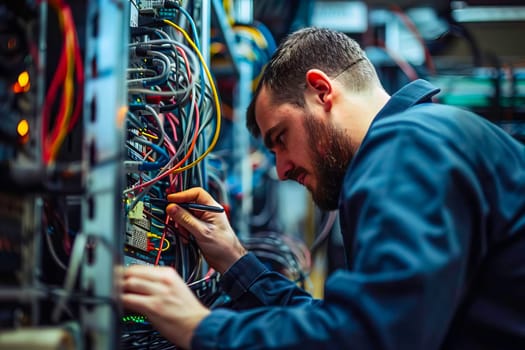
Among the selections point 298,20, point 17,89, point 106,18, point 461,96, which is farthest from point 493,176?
point 461,96

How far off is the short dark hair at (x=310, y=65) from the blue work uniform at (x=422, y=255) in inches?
16.5

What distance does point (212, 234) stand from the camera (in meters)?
1.55

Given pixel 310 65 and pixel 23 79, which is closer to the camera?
pixel 23 79

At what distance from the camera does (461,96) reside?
11.2ft

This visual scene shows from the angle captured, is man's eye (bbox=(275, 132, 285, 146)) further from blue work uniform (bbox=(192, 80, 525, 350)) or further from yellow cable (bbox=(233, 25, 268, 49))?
yellow cable (bbox=(233, 25, 268, 49))

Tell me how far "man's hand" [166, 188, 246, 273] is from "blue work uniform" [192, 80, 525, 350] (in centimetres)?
44

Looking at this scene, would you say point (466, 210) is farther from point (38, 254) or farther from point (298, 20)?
point (298, 20)

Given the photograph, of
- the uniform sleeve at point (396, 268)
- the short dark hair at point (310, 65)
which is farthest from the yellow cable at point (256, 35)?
the uniform sleeve at point (396, 268)

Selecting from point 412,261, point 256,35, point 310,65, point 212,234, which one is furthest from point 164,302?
point 256,35

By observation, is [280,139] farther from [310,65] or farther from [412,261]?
[412,261]

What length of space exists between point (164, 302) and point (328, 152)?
700 mm

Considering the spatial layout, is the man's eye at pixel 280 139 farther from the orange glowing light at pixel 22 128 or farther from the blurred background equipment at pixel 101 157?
the orange glowing light at pixel 22 128

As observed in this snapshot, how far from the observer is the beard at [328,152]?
151 cm

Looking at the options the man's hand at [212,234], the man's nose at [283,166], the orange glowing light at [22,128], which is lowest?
the man's hand at [212,234]
